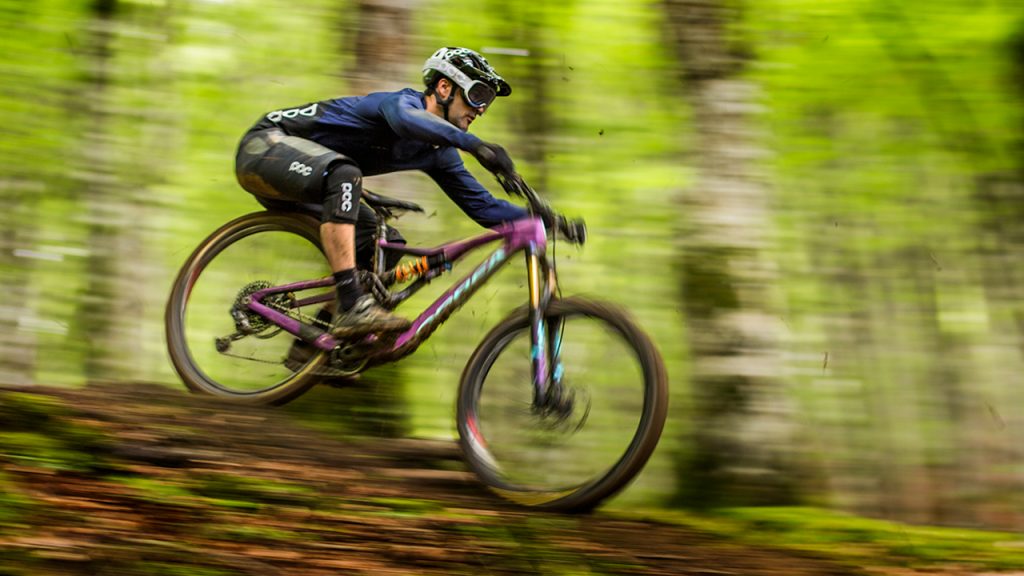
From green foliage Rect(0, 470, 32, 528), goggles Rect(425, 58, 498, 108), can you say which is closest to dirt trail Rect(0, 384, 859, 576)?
green foliage Rect(0, 470, 32, 528)

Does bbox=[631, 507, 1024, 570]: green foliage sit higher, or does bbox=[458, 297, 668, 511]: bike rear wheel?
bbox=[458, 297, 668, 511]: bike rear wheel

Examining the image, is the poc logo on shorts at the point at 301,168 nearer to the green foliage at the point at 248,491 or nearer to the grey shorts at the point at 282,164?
the grey shorts at the point at 282,164

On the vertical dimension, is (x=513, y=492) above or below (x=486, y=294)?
above

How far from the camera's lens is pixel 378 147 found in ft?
16.9

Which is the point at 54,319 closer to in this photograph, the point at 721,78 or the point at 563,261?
the point at 563,261

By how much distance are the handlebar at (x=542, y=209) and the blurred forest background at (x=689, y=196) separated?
967mm

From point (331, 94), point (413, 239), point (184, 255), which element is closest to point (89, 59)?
point (184, 255)

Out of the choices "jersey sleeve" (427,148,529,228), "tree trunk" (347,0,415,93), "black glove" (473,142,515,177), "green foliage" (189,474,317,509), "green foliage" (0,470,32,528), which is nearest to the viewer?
"green foliage" (0,470,32,528)

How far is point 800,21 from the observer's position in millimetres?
6441

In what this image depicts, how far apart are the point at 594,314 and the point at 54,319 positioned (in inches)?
226

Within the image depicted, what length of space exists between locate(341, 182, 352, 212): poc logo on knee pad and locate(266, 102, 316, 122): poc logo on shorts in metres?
0.50

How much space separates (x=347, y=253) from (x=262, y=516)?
5.52 ft

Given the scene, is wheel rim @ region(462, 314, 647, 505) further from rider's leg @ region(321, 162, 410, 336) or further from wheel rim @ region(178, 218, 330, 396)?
wheel rim @ region(178, 218, 330, 396)

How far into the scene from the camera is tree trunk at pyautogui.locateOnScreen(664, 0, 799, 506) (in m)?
5.23
